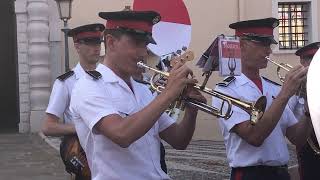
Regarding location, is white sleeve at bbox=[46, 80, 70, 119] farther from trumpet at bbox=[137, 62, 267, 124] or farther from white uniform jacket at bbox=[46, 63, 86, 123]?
trumpet at bbox=[137, 62, 267, 124]

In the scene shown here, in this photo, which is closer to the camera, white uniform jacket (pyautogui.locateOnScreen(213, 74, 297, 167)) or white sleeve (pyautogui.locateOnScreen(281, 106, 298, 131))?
white uniform jacket (pyautogui.locateOnScreen(213, 74, 297, 167))

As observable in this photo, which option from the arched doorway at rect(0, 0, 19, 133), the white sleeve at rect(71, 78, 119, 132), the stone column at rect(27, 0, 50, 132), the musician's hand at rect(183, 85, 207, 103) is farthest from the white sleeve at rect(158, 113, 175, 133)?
the arched doorway at rect(0, 0, 19, 133)

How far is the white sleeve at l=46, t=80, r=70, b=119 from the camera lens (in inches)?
167

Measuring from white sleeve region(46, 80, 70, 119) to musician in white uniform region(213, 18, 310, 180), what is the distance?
1.18 metres

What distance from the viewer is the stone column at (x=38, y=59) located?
1568cm

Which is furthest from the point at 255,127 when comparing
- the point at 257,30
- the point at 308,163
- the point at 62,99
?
the point at 62,99

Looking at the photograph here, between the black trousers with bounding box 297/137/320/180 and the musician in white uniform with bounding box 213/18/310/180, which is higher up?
the musician in white uniform with bounding box 213/18/310/180

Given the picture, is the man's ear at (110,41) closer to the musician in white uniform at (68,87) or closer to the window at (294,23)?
the musician in white uniform at (68,87)

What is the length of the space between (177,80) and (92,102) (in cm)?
42

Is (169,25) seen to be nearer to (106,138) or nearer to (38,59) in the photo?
(106,138)

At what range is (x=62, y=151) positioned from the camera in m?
4.09

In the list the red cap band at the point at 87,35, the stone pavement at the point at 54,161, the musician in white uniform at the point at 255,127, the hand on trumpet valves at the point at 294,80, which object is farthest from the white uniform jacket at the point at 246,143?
the stone pavement at the point at 54,161

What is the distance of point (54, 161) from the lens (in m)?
Answer: 10.8

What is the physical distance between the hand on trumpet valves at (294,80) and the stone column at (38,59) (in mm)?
12909
